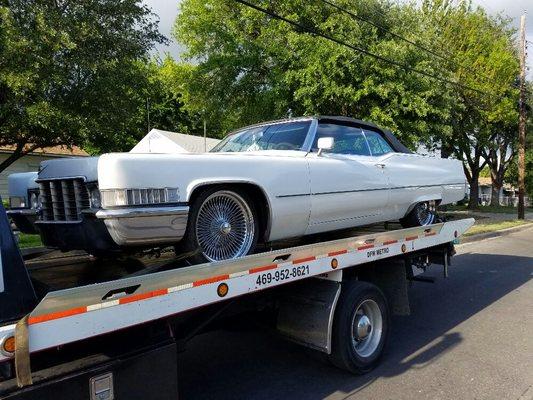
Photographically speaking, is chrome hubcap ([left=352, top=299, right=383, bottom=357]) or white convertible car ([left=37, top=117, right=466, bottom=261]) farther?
chrome hubcap ([left=352, top=299, right=383, bottom=357])

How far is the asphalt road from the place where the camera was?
3.99m

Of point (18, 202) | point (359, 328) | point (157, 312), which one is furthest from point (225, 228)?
point (18, 202)

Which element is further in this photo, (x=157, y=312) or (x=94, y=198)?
(x=94, y=198)

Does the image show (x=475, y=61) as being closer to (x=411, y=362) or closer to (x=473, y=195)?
(x=473, y=195)

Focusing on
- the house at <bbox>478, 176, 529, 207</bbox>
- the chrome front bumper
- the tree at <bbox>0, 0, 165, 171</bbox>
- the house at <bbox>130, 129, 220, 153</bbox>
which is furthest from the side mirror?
the house at <bbox>478, 176, 529, 207</bbox>

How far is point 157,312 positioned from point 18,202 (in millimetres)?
2000

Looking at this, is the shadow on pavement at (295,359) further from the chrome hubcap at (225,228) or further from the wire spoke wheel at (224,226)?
the chrome hubcap at (225,228)

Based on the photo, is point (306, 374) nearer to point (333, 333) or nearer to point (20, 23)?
point (333, 333)

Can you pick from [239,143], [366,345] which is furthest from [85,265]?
[366,345]

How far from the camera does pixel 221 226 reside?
3639mm

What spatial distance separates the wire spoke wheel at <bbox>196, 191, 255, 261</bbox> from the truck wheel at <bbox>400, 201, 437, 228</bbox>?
9.54 ft

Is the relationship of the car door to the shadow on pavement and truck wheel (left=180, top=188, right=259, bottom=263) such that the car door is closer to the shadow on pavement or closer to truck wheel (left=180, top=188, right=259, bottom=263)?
truck wheel (left=180, top=188, right=259, bottom=263)

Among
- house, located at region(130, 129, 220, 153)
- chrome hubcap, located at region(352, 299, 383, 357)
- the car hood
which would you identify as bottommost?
chrome hubcap, located at region(352, 299, 383, 357)

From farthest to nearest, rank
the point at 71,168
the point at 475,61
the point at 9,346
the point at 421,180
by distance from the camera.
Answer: the point at 475,61, the point at 421,180, the point at 71,168, the point at 9,346
